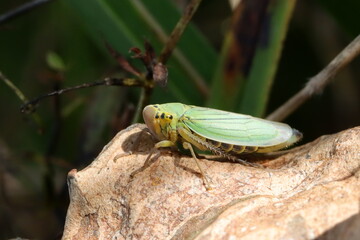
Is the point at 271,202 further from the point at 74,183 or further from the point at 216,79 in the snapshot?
the point at 216,79

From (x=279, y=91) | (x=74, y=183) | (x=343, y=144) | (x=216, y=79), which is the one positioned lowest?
(x=279, y=91)

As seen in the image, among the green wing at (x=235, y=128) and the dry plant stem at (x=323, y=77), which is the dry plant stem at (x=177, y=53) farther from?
the green wing at (x=235, y=128)

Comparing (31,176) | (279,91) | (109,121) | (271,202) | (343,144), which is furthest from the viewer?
(279,91)

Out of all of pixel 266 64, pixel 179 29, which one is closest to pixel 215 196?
pixel 179 29

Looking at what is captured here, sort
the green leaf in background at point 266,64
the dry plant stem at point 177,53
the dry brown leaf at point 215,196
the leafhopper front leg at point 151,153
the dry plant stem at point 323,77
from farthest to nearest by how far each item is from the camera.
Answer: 1. the dry plant stem at point 177,53
2. the green leaf in background at point 266,64
3. the dry plant stem at point 323,77
4. the leafhopper front leg at point 151,153
5. the dry brown leaf at point 215,196

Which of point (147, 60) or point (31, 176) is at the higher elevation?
point (147, 60)

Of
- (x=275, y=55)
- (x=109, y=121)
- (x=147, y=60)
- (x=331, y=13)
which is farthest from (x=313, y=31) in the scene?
(x=147, y=60)

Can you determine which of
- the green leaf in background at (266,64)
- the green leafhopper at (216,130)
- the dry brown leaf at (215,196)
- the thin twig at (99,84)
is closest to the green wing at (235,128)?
the green leafhopper at (216,130)
